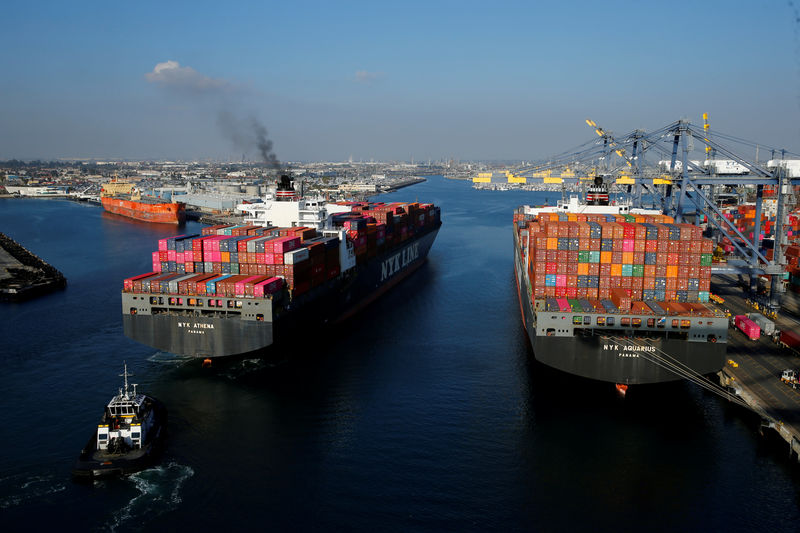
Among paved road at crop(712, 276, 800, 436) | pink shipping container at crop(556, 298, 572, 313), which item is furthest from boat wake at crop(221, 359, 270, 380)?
paved road at crop(712, 276, 800, 436)

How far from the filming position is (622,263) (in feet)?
81.0

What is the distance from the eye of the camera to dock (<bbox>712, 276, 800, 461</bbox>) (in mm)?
19609

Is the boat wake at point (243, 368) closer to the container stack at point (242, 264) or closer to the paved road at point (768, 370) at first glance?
the container stack at point (242, 264)

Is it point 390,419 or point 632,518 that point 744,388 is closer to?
point 632,518

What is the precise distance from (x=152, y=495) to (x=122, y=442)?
2.69 m

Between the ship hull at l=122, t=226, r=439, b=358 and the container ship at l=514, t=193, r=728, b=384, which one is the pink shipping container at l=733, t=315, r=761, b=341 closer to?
the container ship at l=514, t=193, r=728, b=384

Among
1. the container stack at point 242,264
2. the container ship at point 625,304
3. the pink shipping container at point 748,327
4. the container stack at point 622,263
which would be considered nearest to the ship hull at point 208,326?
the container stack at point 242,264

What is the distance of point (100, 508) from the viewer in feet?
53.6

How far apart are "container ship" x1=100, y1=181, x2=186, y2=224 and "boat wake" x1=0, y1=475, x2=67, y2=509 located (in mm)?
76963

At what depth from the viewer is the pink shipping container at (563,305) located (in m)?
22.6

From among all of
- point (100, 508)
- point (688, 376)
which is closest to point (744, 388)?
point (688, 376)

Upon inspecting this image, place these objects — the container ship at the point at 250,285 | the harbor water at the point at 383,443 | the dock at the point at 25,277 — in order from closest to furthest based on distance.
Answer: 1. the harbor water at the point at 383,443
2. the container ship at the point at 250,285
3. the dock at the point at 25,277

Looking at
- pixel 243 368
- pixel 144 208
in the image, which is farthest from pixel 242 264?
pixel 144 208

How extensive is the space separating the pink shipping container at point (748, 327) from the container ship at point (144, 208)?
80.0m
